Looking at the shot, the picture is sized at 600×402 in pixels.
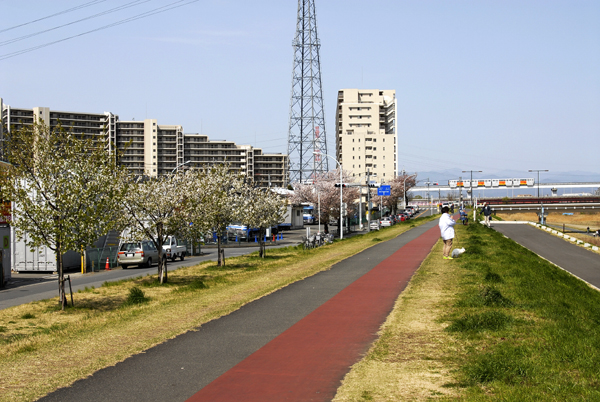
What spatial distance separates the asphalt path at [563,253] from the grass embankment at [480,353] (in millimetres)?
21910

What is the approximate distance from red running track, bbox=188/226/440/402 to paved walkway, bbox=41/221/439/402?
Answer: 0.01m

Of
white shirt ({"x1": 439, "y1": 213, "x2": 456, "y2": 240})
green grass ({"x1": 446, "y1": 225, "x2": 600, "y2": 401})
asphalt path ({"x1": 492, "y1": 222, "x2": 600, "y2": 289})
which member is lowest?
asphalt path ({"x1": 492, "y1": 222, "x2": 600, "y2": 289})

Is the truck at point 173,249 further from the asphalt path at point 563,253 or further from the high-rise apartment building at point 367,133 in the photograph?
the high-rise apartment building at point 367,133

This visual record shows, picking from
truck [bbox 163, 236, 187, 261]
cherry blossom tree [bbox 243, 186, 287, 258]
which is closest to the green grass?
cherry blossom tree [bbox 243, 186, 287, 258]

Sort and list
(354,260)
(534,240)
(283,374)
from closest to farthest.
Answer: (283,374)
(354,260)
(534,240)

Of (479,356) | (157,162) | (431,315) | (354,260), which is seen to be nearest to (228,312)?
(431,315)

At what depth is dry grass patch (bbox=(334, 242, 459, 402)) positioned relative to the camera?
645cm

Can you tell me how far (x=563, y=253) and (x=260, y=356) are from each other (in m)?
43.0

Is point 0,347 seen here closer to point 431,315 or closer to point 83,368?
point 83,368

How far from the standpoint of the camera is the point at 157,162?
467ft

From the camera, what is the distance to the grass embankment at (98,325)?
7902 mm

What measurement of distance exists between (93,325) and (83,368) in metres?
4.21

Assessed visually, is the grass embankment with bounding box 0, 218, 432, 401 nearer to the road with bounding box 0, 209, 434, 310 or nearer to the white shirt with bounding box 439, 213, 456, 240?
the road with bounding box 0, 209, 434, 310

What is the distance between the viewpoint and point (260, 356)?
8391mm
